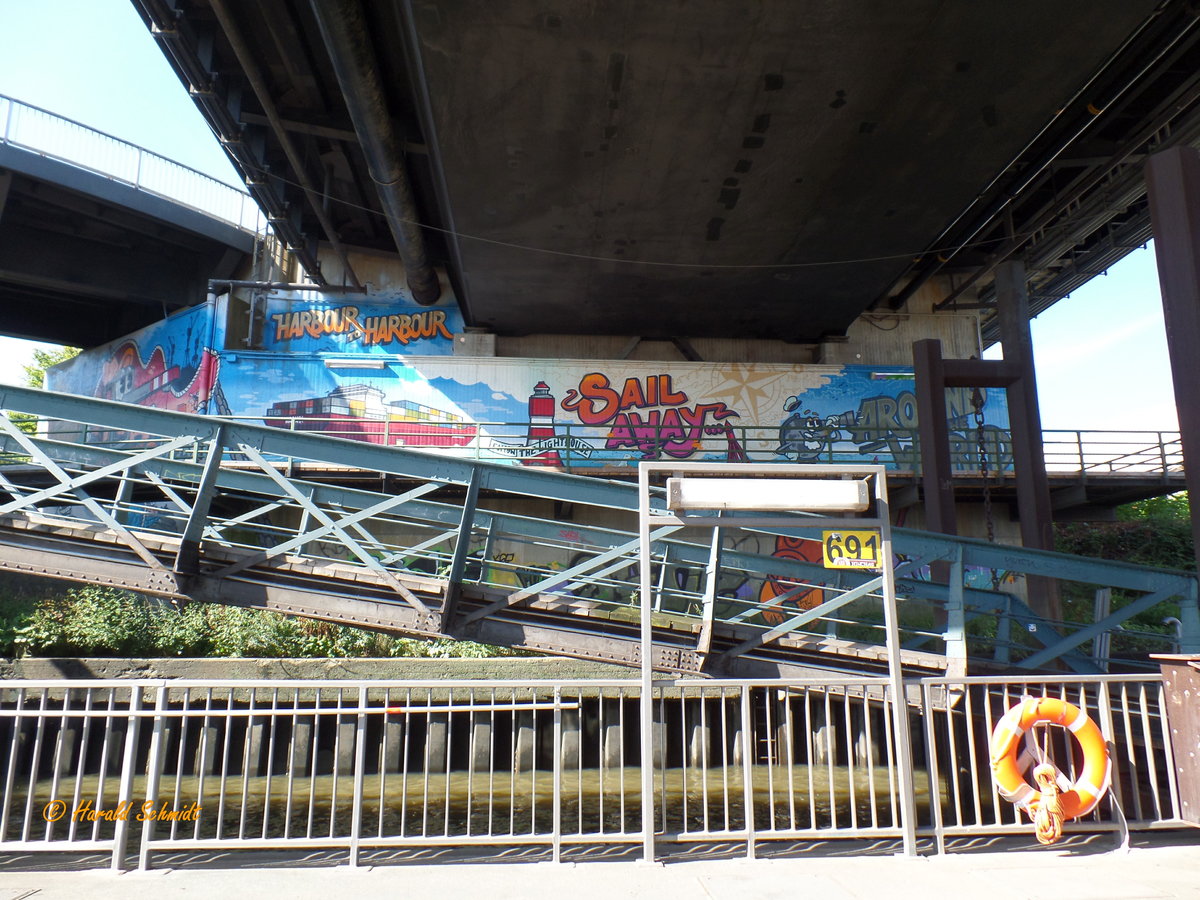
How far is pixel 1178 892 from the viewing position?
16.7 feet

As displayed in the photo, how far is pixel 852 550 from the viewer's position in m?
6.54

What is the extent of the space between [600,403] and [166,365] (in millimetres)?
16365

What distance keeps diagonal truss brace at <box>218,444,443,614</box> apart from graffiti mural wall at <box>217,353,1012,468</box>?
14.5 m

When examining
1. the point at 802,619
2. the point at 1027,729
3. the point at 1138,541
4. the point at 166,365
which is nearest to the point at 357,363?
the point at 166,365

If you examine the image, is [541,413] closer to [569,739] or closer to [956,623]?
[569,739]

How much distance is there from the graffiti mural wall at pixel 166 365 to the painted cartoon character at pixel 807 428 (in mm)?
18042

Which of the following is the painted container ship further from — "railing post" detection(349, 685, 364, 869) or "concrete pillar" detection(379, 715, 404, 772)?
"railing post" detection(349, 685, 364, 869)

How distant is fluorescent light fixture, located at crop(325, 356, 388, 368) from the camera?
24875 millimetres

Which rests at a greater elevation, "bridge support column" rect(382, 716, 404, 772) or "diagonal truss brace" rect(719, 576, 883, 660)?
"diagonal truss brace" rect(719, 576, 883, 660)

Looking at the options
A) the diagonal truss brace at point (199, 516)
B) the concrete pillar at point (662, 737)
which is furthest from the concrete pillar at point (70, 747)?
the concrete pillar at point (662, 737)

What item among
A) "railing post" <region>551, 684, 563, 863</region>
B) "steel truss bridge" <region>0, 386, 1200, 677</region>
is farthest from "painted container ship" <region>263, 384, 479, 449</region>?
"railing post" <region>551, 684, 563, 863</region>

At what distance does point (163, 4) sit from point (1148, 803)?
21.1 m

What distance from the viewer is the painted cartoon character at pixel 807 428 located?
24.3m

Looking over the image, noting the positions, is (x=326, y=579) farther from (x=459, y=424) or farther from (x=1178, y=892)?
(x=459, y=424)
